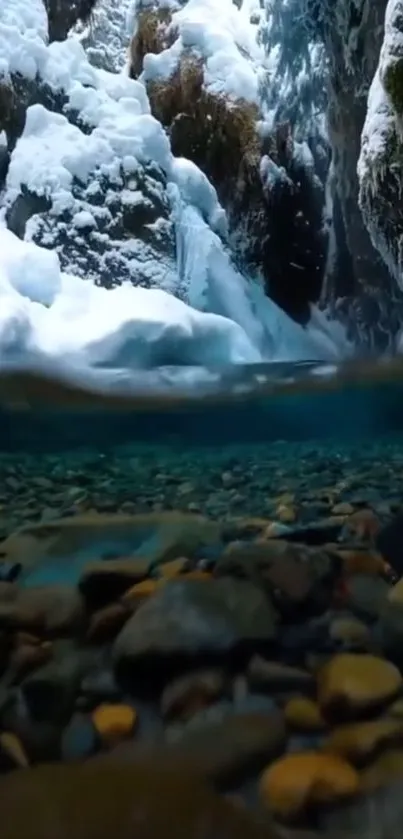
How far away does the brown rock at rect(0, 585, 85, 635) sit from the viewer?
88 centimetres

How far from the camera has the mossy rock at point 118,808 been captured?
1.56 ft

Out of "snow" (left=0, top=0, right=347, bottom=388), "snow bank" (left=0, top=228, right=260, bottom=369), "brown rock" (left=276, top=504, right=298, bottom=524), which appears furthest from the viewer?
A: "snow" (left=0, top=0, right=347, bottom=388)

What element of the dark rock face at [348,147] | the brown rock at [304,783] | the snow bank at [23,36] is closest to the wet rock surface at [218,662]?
the brown rock at [304,783]

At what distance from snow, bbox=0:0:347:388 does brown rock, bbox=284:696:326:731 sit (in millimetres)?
7824

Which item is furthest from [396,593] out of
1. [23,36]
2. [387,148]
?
[23,36]

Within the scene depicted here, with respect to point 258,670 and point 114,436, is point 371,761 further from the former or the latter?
point 114,436

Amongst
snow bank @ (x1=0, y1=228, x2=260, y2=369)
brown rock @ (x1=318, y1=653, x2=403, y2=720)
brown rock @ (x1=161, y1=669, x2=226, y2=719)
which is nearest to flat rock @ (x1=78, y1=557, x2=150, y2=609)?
brown rock @ (x1=161, y1=669, x2=226, y2=719)

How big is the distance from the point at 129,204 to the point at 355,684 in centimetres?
1176

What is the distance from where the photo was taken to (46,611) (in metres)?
0.91

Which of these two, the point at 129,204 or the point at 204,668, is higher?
the point at 129,204

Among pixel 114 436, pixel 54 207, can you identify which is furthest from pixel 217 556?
pixel 54 207

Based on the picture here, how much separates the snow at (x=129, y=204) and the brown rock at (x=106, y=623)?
7.59 m

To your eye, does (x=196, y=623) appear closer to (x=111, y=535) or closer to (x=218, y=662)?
(x=218, y=662)

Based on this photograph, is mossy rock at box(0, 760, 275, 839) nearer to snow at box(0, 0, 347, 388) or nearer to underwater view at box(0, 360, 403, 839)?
underwater view at box(0, 360, 403, 839)
